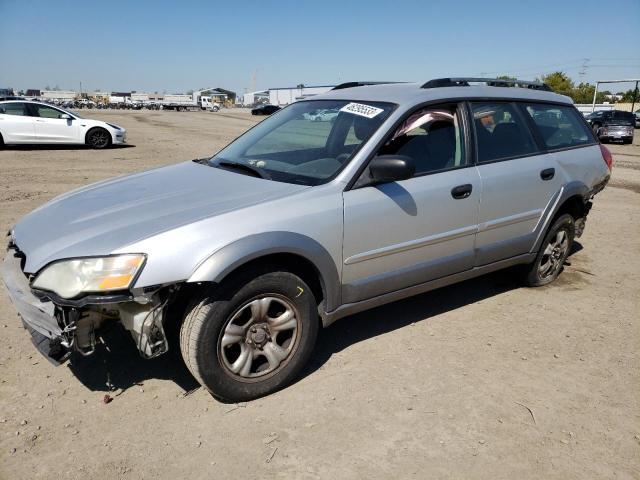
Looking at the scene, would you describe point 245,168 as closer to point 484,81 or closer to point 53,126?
point 484,81

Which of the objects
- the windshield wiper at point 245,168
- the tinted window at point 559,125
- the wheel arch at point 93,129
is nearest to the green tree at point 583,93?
the wheel arch at point 93,129

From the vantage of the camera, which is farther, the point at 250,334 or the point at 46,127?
the point at 46,127


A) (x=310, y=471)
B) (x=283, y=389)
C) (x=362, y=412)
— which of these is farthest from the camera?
(x=283, y=389)

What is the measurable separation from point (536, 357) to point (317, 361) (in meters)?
1.50

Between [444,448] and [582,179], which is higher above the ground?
[582,179]

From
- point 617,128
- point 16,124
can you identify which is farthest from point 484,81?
point 617,128

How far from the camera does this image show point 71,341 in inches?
105

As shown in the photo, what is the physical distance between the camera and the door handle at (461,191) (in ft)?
12.2

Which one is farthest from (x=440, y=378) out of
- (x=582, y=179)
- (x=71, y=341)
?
(x=582, y=179)

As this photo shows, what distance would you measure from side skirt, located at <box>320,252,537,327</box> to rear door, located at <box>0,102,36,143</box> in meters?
14.5

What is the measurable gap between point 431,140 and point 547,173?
1.31 metres

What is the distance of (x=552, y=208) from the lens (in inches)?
180

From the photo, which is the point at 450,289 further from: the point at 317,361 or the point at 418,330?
the point at 317,361

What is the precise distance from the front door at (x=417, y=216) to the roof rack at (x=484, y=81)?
27 cm
